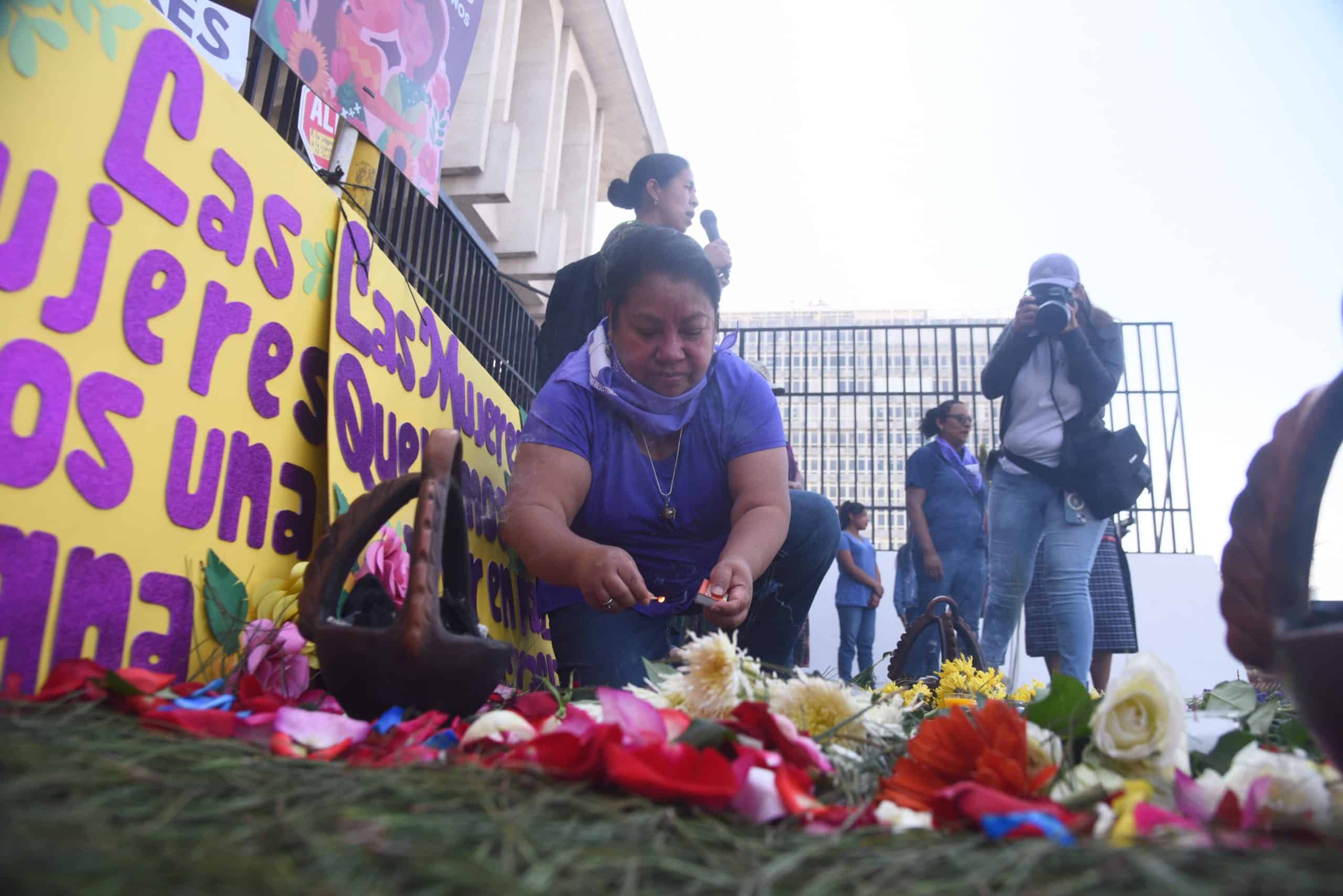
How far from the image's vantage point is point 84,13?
99cm

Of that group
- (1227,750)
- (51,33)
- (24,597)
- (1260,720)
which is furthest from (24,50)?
(1260,720)

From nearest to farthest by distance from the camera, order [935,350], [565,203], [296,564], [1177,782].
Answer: [1177,782] < [296,564] < [565,203] < [935,350]

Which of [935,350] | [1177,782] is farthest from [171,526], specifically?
[935,350]

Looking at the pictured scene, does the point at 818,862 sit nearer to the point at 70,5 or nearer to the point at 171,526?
the point at 171,526

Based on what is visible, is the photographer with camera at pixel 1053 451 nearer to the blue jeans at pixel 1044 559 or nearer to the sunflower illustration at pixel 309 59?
the blue jeans at pixel 1044 559

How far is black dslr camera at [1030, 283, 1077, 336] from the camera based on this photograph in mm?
2686

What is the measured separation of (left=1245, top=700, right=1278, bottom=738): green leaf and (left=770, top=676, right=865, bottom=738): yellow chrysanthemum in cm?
45

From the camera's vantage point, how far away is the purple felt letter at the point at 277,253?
1285 millimetres

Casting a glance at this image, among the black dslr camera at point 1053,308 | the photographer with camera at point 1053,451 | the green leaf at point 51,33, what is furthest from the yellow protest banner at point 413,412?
the black dslr camera at point 1053,308

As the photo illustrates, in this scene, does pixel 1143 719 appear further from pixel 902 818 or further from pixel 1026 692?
pixel 1026 692

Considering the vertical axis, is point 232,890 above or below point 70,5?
below

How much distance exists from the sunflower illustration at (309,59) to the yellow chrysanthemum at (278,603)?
0.96 metres

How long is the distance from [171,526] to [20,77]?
0.50 metres

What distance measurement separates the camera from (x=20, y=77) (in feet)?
2.96
